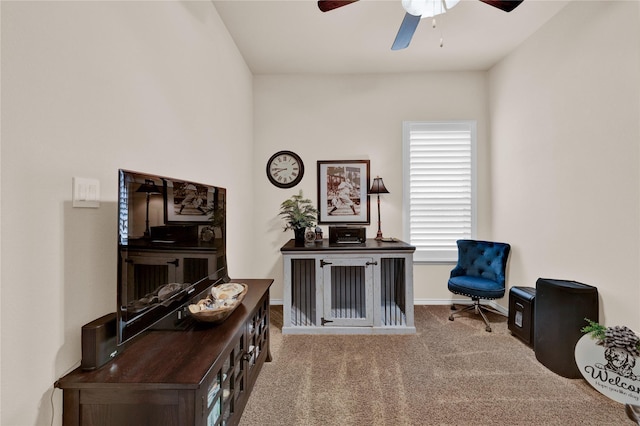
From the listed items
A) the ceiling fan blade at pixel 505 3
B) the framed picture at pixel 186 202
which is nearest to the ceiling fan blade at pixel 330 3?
the ceiling fan blade at pixel 505 3

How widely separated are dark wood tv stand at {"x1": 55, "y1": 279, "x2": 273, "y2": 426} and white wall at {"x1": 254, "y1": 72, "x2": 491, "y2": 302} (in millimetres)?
2372

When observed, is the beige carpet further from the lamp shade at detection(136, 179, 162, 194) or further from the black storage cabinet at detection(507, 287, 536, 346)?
the lamp shade at detection(136, 179, 162, 194)

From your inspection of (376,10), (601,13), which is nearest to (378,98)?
(376,10)

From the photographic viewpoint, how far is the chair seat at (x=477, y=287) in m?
2.92

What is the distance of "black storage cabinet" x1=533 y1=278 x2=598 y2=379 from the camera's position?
2.08 m

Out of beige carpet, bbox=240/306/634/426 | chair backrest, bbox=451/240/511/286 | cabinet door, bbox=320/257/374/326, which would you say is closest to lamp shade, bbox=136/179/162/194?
beige carpet, bbox=240/306/634/426

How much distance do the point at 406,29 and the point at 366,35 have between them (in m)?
0.78

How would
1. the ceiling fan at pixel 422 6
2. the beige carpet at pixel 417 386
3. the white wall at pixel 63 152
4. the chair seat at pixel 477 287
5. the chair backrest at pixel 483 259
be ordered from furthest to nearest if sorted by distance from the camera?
the chair backrest at pixel 483 259 < the chair seat at pixel 477 287 < the ceiling fan at pixel 422 6 < the beige carpet at pixel 417 386 < the white wall at pixel 63 152

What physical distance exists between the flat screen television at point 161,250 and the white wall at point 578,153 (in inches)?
110

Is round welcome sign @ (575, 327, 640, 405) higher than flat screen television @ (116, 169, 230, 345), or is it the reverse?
flat screen television @ (116, 169, 230, 345)

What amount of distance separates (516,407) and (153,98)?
9.48 ft

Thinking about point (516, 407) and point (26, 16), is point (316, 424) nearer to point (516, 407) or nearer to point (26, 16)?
point (516, 407)

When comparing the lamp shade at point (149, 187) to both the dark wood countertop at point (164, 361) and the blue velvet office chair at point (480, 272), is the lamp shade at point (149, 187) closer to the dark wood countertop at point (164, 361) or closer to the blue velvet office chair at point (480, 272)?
the dark wood countertop at point (164, 361)

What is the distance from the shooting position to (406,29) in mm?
2160
